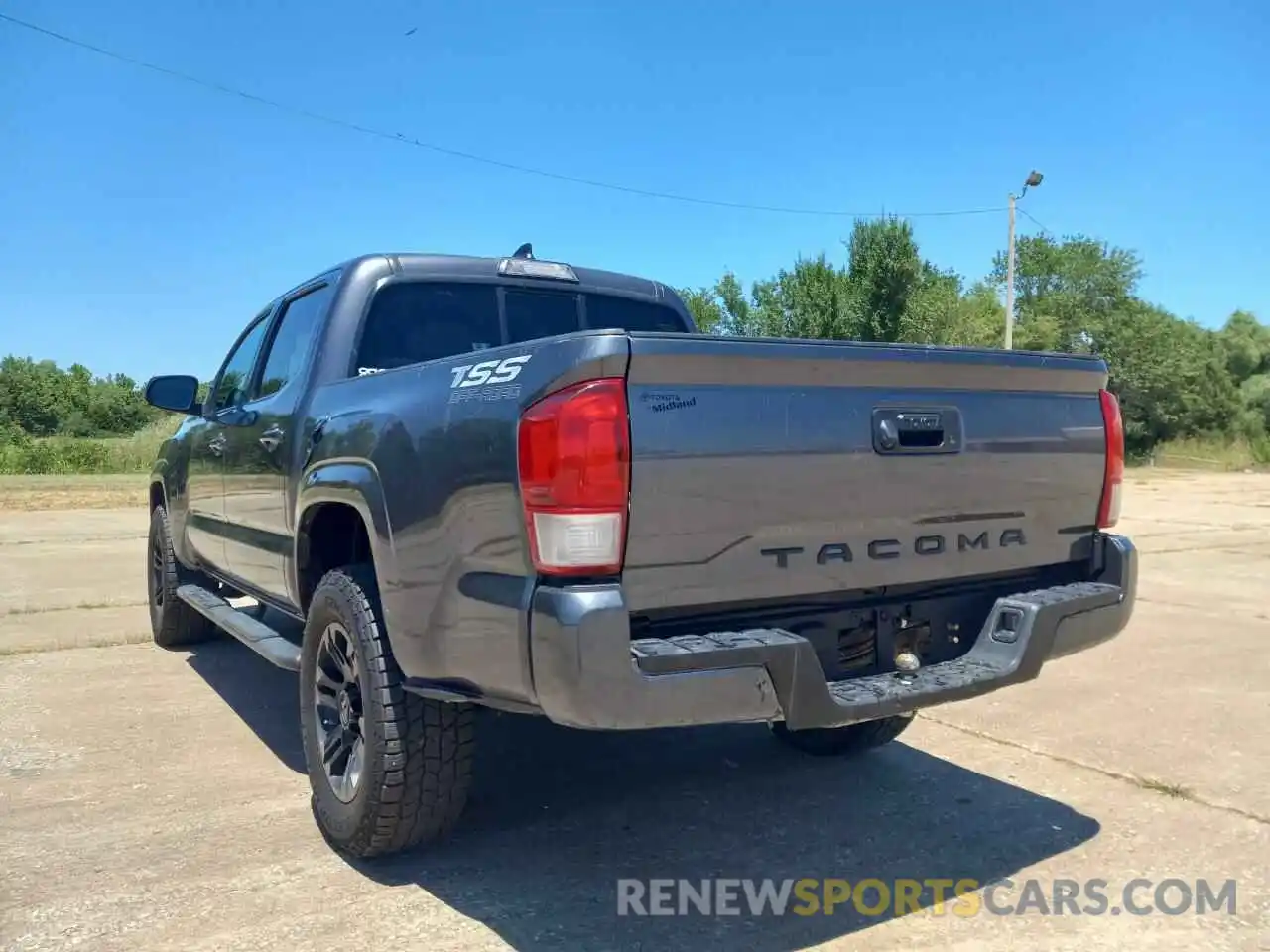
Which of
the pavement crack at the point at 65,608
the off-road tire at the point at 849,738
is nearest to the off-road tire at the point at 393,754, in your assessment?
the off-road tire at the point at 849,738

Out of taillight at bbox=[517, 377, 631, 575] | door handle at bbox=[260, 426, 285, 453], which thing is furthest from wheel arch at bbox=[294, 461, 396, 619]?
taillight at bbox=[517, 377, 631, 575]

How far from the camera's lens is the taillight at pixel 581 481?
2408 millimetres

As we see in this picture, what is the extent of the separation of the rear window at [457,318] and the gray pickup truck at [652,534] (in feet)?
0.06

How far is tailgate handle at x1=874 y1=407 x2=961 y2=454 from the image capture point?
289cm

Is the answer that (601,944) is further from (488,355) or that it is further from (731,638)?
(488,355)

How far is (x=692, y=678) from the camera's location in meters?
2.46

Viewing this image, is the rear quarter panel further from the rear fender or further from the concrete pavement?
the concrete pavement

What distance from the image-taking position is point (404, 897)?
3.03 m

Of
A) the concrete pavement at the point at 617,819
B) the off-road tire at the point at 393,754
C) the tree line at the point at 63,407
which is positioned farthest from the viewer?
the tree line at the point at 63,407

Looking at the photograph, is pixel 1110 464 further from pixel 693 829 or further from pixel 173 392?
pixel 173 392

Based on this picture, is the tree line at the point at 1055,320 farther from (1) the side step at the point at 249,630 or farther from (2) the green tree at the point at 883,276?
(1) the side step at the point at 249,630

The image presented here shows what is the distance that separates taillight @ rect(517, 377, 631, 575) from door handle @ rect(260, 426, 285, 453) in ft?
6.51

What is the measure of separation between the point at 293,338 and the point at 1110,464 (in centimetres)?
336

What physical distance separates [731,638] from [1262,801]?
8.53 feet
